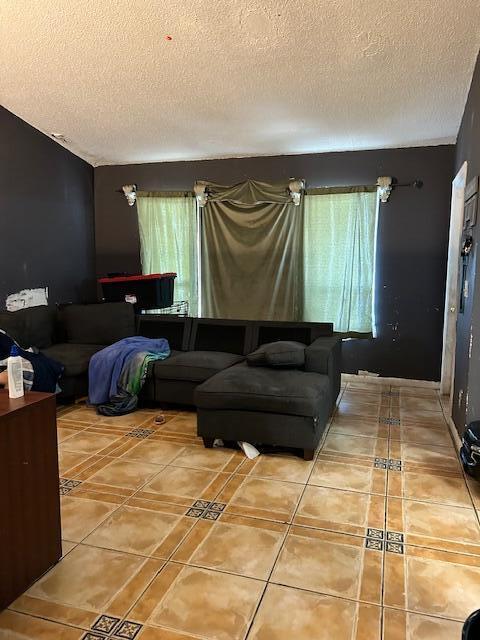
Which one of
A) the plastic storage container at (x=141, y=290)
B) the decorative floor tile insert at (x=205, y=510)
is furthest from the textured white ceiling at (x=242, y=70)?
the decorative floor tile insert at (x=205, y=510)

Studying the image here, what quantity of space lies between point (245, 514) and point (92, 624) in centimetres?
88

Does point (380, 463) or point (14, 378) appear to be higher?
point (14, 378)

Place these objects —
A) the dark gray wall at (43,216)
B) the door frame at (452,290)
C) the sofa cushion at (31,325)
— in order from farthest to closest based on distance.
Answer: the dark gray wall at (43,216) → the door frame at (452,290) → the sofa cushion at (31,325)

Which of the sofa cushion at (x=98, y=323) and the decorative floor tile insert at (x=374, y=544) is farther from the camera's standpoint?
the sofa cushion at (x=98, y=323)

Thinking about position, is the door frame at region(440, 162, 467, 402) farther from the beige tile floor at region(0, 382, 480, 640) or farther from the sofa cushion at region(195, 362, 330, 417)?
the sofa cushion at region(195, 362, 330, 417)

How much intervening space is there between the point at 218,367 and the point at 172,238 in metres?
2.19

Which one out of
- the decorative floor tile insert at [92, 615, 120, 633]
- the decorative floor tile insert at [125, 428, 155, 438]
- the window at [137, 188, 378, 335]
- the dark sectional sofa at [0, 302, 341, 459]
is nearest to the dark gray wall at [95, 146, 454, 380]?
the window at [137, 188, 378, 335]

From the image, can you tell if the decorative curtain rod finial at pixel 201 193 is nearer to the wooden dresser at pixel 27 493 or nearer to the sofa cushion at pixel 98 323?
the sofa cushion at pixel 98 323

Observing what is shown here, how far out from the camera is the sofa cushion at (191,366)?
3789mm

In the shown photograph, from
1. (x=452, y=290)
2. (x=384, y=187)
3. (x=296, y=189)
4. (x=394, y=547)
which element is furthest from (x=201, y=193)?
(x=394, y=547)

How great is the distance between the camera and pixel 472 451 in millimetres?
2467

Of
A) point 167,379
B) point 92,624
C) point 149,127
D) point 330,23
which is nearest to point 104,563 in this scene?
point 92,624

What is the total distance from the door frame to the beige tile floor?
1.39 meters

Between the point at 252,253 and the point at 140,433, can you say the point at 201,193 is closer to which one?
the point at 252,253
